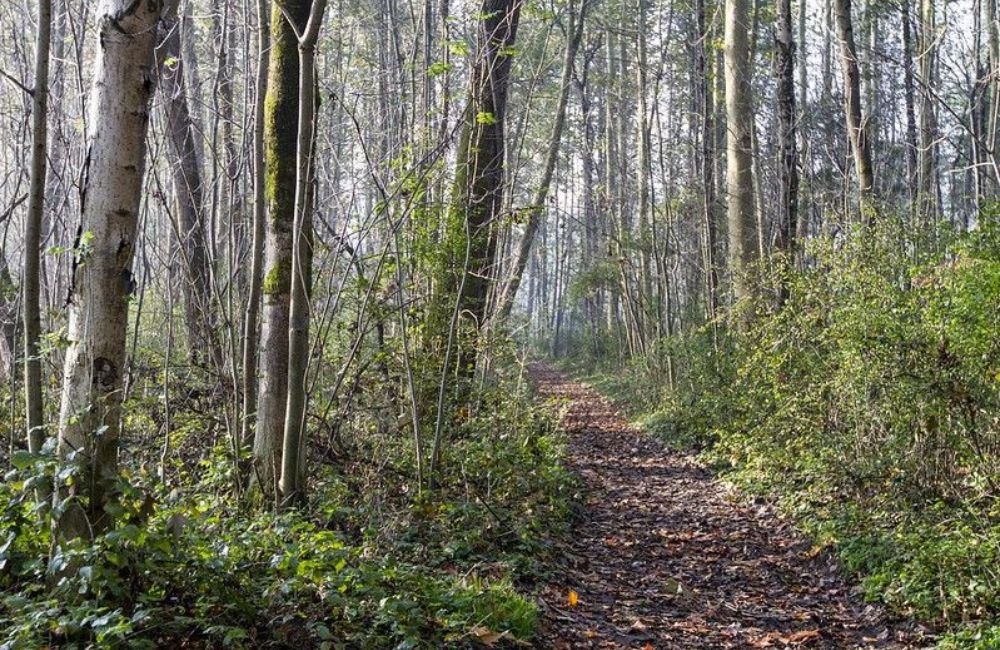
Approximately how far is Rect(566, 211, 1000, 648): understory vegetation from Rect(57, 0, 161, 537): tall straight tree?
162 inches

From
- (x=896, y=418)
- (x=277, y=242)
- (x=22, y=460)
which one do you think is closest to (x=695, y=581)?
(x=896, y=418)

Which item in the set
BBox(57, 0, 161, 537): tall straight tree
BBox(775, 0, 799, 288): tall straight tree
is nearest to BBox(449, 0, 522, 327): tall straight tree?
BBox(775, 0, 799, 288): tall straight tree

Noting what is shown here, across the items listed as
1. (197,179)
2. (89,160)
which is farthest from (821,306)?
(197,179)

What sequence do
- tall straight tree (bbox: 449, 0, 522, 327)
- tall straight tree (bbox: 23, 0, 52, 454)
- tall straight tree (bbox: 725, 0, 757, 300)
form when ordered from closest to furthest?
tall straight tree (bbox: 23, 0, 52, 454)
tall straight tree (bbox: 449, 0, 522, 327)
tall straight tree (bbox: 725, 0, 757, 300)

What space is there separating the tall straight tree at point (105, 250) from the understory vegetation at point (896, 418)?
13.5ft

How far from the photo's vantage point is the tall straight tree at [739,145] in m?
11.1

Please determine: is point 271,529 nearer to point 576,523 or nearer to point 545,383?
point 576,523

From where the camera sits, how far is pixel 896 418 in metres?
6.06

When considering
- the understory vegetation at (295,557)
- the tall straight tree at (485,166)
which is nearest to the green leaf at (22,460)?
the understory vegetation at (295,557)

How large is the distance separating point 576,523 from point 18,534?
4827 mm

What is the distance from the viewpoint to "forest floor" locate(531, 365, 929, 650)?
4633mm

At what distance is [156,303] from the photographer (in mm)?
12039

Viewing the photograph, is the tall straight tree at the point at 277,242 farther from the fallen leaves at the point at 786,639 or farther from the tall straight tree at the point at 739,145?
the tall straight tree at the point at 739,145

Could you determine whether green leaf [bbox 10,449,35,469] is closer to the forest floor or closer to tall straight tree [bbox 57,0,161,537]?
tall straight tree [bbox 57,0,161,537]
